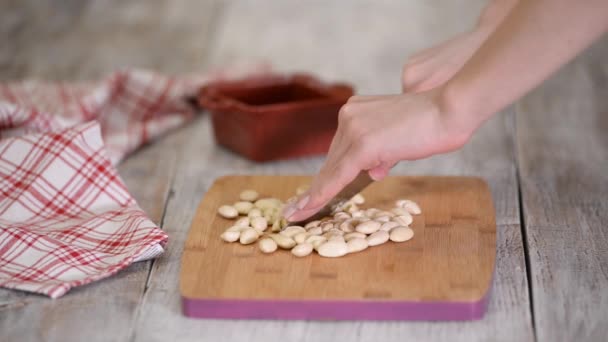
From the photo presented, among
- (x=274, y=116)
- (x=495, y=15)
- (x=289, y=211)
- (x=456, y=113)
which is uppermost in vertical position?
(x=456, y=113)

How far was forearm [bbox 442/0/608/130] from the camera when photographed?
3.22 ft

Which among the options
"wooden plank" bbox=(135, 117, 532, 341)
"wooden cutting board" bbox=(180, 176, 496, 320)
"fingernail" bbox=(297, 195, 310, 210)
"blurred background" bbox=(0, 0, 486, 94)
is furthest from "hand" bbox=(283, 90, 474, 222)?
"blurred background" bbox=(0, 0, 486, 94)

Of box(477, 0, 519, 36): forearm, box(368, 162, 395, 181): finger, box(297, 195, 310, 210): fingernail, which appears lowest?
box(297, 195, 310, 210): fingernail

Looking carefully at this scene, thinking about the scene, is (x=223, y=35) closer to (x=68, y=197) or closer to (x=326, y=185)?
(x=68, y=197)

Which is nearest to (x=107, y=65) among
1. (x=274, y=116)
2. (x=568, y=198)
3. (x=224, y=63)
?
(x=224, y=63)

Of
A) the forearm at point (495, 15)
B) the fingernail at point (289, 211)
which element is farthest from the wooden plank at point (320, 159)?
the forearm at point (495, 15)

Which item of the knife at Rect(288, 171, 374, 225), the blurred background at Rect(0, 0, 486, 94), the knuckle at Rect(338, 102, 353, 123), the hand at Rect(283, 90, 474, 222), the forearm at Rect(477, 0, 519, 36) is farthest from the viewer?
the blurred background at Rect(0, 0, 486, 94)

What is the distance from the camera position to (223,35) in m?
2.68

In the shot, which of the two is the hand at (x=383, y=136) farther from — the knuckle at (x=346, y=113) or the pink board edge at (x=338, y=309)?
the pink board edge at (x=338, y=309)

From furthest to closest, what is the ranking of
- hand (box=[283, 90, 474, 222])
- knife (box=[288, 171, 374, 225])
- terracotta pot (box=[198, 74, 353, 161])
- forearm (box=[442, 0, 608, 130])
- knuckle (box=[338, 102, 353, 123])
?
terracotta pot (box=[198, 74, 353, 161]) < knife (box=[288, 171, 374, 225]) < knuckle (box=[338, 102, 353, 123]) < hand (box=[283, 90, 474, 222]) < forearm (box=[442, 0, 608, 130])

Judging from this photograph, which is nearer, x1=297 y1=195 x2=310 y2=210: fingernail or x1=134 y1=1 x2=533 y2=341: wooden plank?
x1=134 y1=1 x2=533 y2=341: wooden plank

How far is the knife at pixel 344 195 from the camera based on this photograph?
4.25ft

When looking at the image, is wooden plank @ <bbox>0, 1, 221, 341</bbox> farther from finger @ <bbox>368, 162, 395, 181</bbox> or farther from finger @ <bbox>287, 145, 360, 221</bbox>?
finger @ <bbox>368, 162, 395, 181</bbox>

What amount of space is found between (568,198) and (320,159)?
506mm
